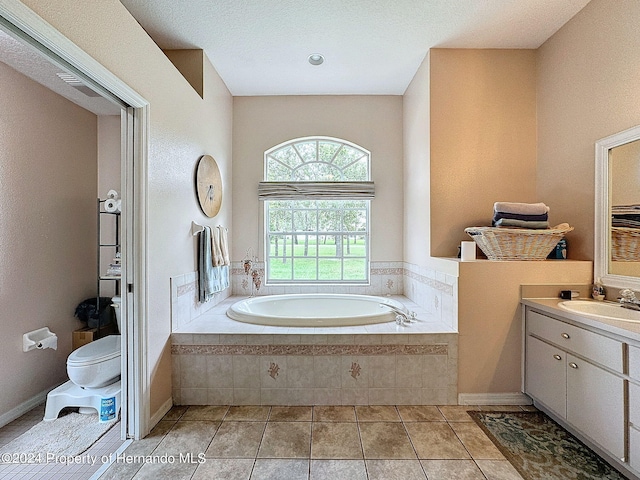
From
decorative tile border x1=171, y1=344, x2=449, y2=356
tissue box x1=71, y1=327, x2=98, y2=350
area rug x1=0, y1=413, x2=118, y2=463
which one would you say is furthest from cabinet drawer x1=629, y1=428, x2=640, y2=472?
tissue box x1=71, y1=327, x2=98, y2=350

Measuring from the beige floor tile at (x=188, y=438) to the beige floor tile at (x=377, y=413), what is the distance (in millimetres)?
930

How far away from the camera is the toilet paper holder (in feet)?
7.29

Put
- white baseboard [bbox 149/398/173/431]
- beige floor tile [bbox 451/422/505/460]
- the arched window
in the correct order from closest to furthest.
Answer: beige floor tile [bbox 451/422/505/460]
white baseboard [bbox 149/398/173/431]
the arched window

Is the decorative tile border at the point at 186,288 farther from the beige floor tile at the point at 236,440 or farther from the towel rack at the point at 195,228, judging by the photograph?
the beige floor tile at the point at 236,440

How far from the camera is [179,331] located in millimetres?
2322

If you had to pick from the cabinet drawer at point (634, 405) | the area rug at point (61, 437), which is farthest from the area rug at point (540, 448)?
the area rug at point (61, 437)

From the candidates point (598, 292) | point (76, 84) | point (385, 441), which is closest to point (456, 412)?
point (385, 441)

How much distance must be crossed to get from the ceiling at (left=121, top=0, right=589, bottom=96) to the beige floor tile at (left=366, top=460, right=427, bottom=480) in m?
2.82

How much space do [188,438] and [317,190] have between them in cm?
252

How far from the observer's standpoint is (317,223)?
149 inches

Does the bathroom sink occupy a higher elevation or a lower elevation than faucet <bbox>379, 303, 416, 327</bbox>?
higher

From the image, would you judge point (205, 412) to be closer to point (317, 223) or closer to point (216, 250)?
point (216, 250)

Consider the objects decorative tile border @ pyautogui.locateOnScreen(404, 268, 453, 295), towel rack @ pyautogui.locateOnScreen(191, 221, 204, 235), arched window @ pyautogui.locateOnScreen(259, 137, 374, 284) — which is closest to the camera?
decorative tile border @ pyautogui.locateOnScreen(404, 268, 453, 295)

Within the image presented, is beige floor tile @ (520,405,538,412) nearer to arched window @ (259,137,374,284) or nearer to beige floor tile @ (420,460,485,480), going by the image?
beige floor tile @ (420,460,485,480)
